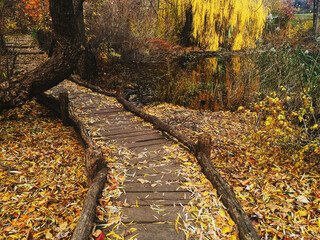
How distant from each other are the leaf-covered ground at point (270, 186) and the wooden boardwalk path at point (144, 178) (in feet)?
3.68

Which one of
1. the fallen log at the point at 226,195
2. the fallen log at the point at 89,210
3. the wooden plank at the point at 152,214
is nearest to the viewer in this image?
the fallen log at the point at 89,210

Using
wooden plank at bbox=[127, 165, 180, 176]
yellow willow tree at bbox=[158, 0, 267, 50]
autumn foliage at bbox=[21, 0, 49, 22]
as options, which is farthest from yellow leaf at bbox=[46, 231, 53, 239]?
yellow willow tree at bbox=[158, 0, 267, 50]

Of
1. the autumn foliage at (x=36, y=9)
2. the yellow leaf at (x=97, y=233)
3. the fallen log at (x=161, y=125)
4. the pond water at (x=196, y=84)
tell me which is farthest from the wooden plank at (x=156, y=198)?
the autumn foliage at (x=36, y=9)

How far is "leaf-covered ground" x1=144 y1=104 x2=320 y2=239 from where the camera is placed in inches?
128

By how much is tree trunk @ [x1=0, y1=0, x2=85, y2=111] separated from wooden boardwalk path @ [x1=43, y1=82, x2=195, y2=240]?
56.0 inches

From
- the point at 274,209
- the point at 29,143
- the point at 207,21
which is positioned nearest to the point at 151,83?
the point at 207,21

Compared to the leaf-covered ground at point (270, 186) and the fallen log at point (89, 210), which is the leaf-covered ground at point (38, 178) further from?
the leaf-covered ground at point (270, 186)

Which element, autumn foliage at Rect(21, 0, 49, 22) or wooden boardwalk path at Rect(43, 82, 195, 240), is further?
autumn foliage at Rect(21, 0, 49, 22)

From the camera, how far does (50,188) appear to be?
4.18 meters

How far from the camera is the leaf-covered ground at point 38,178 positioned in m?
3.32

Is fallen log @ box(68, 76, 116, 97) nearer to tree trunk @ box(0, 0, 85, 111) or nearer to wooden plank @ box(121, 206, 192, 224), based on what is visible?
tree trunk @ box(0, 0, 85, 111)

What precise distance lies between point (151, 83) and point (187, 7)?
5794 millimetres

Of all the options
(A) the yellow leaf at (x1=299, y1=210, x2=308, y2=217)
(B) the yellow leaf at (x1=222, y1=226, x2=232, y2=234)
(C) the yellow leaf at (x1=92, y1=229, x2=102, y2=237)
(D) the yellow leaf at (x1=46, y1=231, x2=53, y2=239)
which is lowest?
(D) the yellow leaf at (x1=46, y1=231, x2=53, y2=239)

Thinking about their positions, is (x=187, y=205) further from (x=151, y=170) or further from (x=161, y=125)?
(x=161, y=125)
